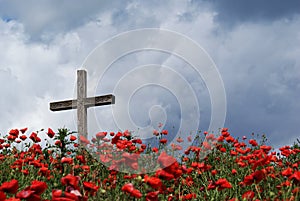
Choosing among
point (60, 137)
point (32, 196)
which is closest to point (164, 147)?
point (60, 137)

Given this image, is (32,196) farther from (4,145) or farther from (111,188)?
(4,145)

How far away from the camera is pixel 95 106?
26.9 ft

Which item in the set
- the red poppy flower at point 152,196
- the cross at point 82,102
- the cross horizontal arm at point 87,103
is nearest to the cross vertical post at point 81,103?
the cross at point 82,102

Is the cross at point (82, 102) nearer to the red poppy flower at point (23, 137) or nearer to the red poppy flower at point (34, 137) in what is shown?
the red poppy flower at point (23, 137)

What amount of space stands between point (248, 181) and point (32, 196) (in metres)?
1.68

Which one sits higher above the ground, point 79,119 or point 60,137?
point 79,119

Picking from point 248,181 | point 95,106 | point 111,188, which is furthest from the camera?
point 95,106

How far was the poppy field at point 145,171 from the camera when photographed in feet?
10.3

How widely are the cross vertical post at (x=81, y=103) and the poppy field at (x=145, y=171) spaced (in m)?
1.64

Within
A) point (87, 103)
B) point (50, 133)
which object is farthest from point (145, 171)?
point (87, 103)

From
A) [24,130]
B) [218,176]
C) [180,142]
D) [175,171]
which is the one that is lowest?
[175,171]

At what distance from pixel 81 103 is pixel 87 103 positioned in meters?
0.15

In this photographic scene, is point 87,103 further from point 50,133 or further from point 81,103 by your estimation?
point 50,133

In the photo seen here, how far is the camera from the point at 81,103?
8.40 meters
